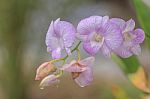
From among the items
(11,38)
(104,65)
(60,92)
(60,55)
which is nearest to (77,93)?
(60,92)

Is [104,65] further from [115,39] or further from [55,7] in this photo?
[115,39]

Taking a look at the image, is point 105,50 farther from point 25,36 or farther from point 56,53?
point 25,36

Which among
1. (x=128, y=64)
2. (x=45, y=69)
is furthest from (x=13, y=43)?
(x=45, y=69)

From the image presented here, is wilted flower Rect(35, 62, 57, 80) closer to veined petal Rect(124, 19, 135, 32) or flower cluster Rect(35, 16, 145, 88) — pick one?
flower cluster Rect(35, 16, 145, 88)

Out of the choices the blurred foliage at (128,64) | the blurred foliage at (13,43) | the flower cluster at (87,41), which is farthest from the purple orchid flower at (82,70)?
the blurred foliage at (13,43)

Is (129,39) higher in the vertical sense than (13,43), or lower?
lower

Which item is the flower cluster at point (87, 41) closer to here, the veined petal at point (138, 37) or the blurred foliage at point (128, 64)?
the veined petal at point (138, 37)

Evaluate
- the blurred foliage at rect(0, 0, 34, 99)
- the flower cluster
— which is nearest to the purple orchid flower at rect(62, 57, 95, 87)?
the flower cluster
